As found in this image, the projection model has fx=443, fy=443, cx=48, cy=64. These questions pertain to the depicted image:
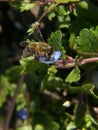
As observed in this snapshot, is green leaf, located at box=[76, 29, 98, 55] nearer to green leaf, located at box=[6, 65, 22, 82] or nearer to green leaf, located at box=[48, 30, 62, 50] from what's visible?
green leaf, located at box=[48, 30, 62, 50]

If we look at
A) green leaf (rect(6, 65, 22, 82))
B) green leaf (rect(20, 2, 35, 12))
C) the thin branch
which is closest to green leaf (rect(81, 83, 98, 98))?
the thin branch

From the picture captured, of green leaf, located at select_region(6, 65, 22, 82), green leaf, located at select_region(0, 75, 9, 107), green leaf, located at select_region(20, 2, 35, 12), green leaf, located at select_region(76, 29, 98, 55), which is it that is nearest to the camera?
green leaf, located at select_region(76, 29, 98, 55)

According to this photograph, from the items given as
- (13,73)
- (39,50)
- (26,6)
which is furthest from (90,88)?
(13,73)

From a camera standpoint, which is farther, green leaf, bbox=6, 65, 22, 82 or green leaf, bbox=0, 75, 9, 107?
green leaf, bbox=0, 75, 9, 107

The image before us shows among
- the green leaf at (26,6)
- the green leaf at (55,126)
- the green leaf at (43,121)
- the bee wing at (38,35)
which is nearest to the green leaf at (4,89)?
the green leaf at (43,121)

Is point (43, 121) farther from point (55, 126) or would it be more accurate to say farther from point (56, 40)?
point (56, 40)

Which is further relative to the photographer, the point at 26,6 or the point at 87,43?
the point at 26,6

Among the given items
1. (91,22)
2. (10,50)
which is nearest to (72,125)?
(91,22)
